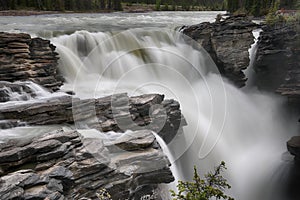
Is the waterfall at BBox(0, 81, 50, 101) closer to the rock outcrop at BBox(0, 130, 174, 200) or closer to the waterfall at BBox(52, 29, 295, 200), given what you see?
the waterfall at BBox(52, 29, 295, 200)

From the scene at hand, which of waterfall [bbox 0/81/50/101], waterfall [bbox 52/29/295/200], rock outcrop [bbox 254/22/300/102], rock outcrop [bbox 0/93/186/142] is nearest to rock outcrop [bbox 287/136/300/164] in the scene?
waterfall [bbox 52/29/295/200]

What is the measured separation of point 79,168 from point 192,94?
11583mm

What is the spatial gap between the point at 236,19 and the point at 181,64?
217 inches

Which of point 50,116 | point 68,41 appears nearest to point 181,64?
point 68,41

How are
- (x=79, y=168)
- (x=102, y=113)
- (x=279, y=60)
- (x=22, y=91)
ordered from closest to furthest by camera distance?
(x=79, y=168)
(x=102, y=113)
(x=22, y=91)
(x=279, y=60)

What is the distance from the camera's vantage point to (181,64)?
20.8m

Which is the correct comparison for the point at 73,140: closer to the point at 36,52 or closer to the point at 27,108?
the point at 27,108

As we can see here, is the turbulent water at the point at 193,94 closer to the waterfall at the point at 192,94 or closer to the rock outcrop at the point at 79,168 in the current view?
the waterfall at the point at 192,94

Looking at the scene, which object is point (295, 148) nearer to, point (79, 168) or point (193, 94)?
point (193, 94)

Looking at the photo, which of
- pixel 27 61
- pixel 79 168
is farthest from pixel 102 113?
pixel 27 61

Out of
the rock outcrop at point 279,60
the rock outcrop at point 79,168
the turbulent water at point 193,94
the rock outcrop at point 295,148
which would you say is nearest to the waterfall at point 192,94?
the turbulent water at point 193,94

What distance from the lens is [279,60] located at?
18.6m

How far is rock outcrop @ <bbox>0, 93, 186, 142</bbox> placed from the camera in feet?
33.2

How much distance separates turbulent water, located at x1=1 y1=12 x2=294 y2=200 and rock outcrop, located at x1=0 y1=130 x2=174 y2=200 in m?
3.02
